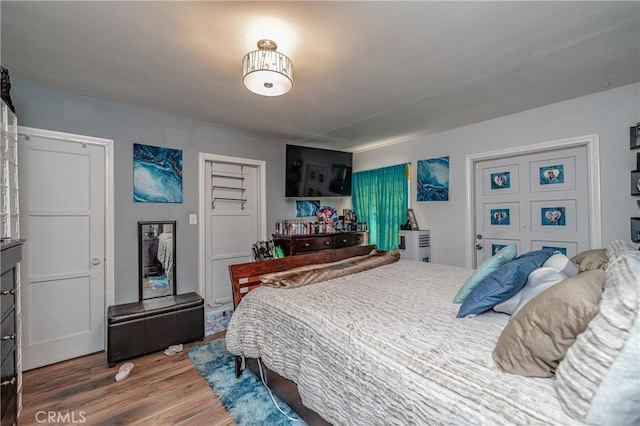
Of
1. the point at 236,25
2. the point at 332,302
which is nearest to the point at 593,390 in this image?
the point at 332,302

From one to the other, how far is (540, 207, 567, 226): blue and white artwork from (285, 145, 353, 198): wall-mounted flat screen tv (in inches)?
110

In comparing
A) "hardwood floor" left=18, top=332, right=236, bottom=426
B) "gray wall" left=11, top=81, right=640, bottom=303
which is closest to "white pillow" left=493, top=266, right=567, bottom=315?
"hardwood floor" left=18, top=332, right=236, bottom=426

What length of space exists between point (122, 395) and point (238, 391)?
0.86m

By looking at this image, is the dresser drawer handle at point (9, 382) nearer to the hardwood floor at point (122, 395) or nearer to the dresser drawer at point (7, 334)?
the dresser drawer at point (7, 334)

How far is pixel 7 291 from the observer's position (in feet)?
4.91

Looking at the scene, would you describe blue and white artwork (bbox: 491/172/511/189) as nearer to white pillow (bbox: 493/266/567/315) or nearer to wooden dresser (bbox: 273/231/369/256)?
wooden dresser (bbox: 273/231/369/256)

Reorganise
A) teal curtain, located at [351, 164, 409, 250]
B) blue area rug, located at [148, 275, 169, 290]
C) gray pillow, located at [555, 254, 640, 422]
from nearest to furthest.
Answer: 1. gray pillow, located at [555, 254, 640, 422]
2. blue area rug, located at [148, 275, 169, 290]
3. teal curtain, located at [351, 164, 409, 250]

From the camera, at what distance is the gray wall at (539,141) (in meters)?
2.53

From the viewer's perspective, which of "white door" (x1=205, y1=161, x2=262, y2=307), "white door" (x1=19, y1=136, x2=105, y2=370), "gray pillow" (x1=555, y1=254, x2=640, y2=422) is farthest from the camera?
"white door" (x1=205, y1=161, x2=262, y2=307)

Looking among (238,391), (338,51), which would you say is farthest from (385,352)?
(338,51)

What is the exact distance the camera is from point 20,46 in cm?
189

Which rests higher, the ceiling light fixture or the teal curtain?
the ceiling light fixture

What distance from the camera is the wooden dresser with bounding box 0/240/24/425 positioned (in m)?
1.42

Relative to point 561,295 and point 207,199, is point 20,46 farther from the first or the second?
point 561,295
